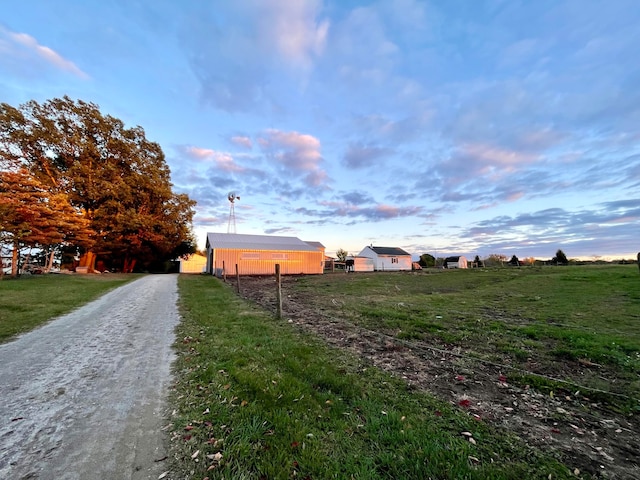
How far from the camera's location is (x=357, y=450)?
255 centimetres

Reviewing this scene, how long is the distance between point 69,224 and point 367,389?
80.4ft

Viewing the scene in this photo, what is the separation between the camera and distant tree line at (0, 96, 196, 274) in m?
20.0

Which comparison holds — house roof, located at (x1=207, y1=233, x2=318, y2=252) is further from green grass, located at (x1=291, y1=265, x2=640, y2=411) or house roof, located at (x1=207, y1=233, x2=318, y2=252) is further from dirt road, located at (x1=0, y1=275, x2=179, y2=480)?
dirt road, located at (x1=0, y1=275, x2=179, y2=480)

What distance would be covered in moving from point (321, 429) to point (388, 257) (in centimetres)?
4572

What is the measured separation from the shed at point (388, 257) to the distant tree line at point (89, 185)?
90.2ft

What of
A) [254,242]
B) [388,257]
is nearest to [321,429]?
[254,242]

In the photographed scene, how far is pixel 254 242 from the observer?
1323 inches

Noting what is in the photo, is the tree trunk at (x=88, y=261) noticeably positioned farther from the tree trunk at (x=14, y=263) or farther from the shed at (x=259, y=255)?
the shed at (x=259, y=255)

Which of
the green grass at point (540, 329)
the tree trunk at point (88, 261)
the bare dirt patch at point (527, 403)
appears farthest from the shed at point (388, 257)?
the bare dirt patch at point (527, 403)

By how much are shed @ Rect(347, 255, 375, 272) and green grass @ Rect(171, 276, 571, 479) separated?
39.3 meters

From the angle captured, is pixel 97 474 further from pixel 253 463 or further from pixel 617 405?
pixel 617 405

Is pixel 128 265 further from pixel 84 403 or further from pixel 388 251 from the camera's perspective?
pixel 84 403

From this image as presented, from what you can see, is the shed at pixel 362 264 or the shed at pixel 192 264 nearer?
the shed at pixel 192 264

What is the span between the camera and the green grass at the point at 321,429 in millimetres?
2324
